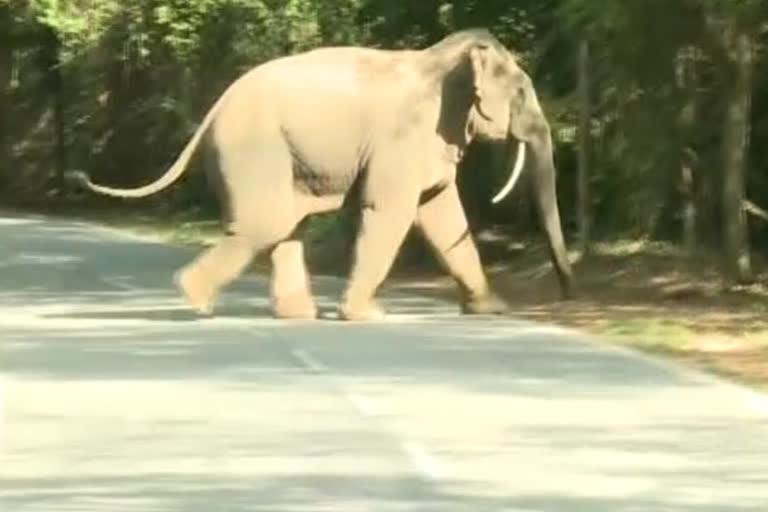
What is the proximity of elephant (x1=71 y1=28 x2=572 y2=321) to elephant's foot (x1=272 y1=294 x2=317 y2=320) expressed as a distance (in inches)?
0.5

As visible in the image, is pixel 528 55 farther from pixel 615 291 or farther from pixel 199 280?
pixel 199 280

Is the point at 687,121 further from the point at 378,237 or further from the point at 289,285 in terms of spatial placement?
the point at 289,285

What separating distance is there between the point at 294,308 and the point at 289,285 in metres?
0.30

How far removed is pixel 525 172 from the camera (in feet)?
86.8

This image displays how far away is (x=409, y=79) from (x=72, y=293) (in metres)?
5.79

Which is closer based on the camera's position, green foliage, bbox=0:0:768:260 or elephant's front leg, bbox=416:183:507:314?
elephant's front leg, bbox=416:183:507:314

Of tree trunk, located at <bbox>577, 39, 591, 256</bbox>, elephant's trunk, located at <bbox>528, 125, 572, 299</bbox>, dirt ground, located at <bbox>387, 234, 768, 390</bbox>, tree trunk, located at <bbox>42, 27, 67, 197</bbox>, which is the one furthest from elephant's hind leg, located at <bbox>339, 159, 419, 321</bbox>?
tree trunk, located at <bbox>42, 27, 67, 197</bbox>

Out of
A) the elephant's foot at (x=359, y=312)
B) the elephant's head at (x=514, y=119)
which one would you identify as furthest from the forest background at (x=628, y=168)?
the elephant's foot at (x=359, y=312)

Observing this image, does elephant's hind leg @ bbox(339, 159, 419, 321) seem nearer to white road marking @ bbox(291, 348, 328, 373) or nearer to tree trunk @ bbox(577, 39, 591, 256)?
white road marking @ bbox(291, 348, 328, 373)

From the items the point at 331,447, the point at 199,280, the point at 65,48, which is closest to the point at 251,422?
the point at 331,447

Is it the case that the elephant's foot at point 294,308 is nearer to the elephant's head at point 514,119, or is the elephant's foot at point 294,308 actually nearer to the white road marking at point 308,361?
the elephant's head at point 514,119

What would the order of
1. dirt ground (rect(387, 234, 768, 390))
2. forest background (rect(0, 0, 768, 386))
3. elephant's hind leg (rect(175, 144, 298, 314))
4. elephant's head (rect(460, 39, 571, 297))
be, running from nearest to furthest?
dirt ground (rect(387, 234, 768, 390)) → elephant's hind leg (rect(175, 144, 298, 314)) → elephant's head (rect(460, 39, 571, 297)) → forest background (rect(0, 0, 768, 386))

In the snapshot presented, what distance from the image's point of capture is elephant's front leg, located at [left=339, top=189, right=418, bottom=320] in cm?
2241

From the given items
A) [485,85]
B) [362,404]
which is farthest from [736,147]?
[362,404]
